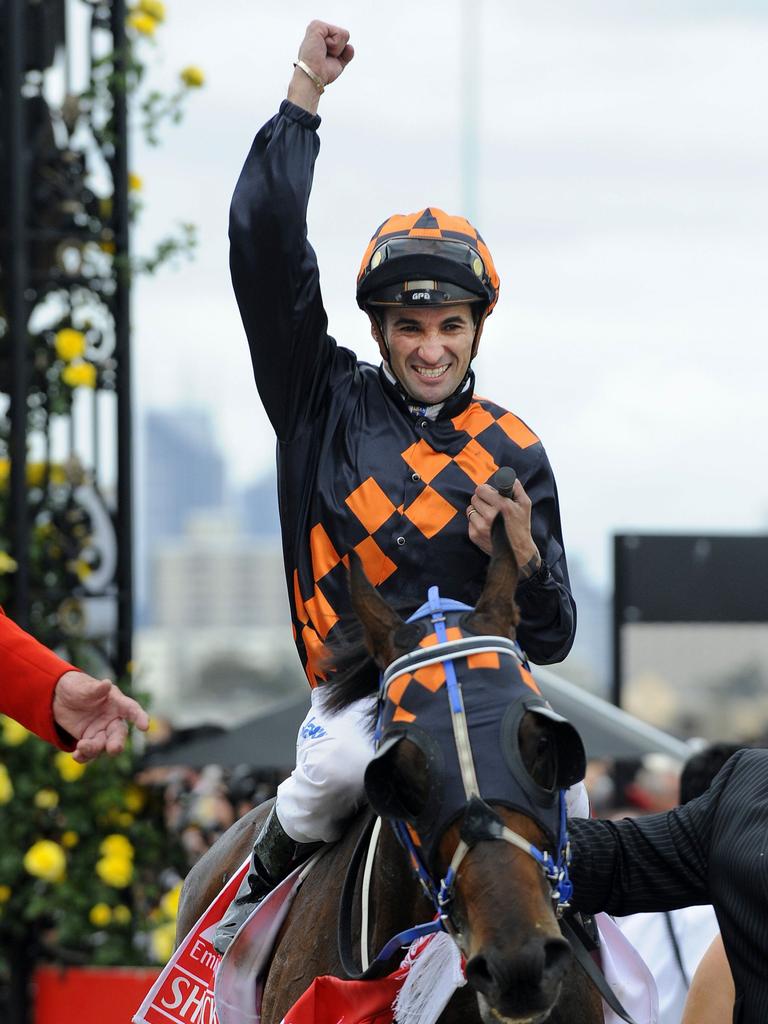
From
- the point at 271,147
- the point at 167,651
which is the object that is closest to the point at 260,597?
the point at 167,651

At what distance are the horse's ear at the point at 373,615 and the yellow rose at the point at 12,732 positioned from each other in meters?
4.03

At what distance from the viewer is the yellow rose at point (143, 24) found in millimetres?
6652

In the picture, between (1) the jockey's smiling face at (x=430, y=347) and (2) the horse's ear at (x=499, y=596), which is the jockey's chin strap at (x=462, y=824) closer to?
(2) the horse's ear at (x=499, y=596)

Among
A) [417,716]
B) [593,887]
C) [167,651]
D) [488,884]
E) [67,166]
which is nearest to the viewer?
[488,884]

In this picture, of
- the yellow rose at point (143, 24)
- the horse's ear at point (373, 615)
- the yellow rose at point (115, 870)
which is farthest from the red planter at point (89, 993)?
the horse's ear at point (373, 615)

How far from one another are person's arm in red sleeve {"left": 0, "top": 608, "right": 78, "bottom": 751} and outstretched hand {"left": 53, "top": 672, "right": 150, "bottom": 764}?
0.02m

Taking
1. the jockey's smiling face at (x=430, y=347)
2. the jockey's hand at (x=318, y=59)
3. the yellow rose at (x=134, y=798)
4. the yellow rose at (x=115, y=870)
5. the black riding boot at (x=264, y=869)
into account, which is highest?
the jockey's hand at (x=318, y=59)

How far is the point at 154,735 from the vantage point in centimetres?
723

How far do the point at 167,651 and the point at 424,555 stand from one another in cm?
1791

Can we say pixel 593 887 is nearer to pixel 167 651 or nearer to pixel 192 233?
pixel 192 233

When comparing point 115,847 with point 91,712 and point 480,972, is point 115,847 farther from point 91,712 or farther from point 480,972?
point 480,972

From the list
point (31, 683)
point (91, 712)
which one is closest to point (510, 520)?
point (91, 712)

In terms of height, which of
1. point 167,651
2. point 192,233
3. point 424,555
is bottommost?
point 167,651

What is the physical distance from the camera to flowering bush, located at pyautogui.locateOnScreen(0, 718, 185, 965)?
648cm
